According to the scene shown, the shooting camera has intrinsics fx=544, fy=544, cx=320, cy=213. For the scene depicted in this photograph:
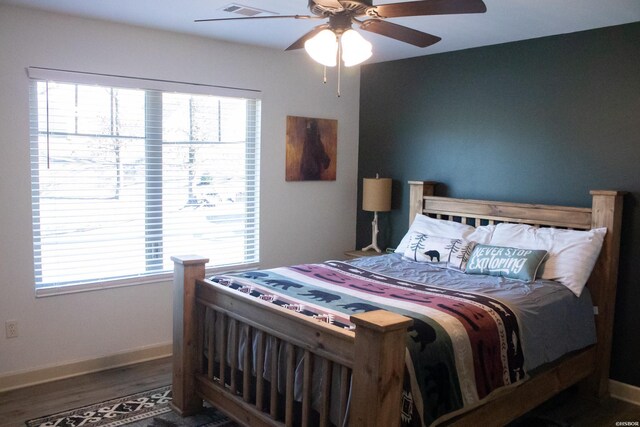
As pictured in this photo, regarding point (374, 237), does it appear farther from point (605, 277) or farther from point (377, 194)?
point (605, 277)

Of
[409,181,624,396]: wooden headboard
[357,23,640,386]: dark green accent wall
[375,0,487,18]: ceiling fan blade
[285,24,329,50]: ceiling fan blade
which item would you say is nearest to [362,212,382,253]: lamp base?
[357,23,640,386]: dark green accent wall

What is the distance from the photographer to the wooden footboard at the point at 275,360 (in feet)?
6.43

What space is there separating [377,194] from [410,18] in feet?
5.50

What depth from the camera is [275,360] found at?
99.5 inches

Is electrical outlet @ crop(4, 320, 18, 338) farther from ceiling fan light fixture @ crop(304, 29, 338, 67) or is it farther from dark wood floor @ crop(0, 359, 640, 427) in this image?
ceiling fan light fixture @ crop(304, 29, 338, 67)

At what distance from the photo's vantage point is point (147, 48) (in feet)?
12.5

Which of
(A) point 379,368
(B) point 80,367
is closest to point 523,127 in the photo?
(A) point 379,368

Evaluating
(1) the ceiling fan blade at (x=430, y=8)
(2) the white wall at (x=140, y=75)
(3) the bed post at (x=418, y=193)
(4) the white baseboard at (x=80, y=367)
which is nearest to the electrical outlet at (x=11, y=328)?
(2) the white wall at (x=140, y=75)

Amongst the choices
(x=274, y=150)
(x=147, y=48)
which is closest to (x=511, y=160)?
(x=274, y=150)

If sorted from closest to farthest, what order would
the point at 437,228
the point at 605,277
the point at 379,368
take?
the point at 379,368 → the point at 605,277 → the point at 437,228

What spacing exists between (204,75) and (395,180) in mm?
1893

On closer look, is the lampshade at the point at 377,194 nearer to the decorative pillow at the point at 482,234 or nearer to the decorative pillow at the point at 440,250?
the decorative pillow at the point at 440,250

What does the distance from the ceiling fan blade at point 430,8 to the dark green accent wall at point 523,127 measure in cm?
187

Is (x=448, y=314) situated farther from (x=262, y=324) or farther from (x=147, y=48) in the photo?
(x=147, y=48)
